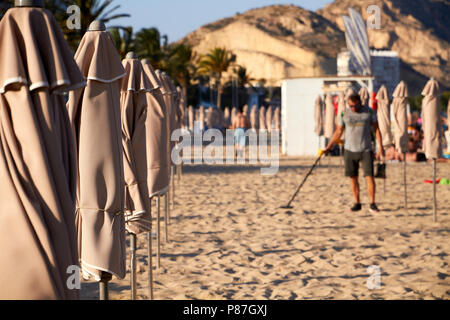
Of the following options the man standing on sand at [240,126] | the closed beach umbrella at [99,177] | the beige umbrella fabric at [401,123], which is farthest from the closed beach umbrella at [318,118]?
the closed beach umbrella at [99,177]

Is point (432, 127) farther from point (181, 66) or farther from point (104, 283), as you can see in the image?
point (181, 66)

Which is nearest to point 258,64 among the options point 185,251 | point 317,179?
point 317,179

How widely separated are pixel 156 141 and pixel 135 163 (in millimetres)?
1193

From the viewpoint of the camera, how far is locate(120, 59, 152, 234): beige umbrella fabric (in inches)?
171

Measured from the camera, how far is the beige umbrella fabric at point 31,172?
238 cm

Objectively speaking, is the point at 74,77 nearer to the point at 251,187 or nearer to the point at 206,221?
the point at 206,221

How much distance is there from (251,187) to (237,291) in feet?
26.8

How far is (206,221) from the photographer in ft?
29.9

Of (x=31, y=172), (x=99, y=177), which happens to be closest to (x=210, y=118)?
(x=99, y=177)

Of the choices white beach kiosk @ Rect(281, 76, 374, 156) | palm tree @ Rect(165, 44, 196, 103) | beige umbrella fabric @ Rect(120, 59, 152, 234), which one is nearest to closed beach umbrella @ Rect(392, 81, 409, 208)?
beige umbrella fabric @ Rect(120, 59, 152, 234)

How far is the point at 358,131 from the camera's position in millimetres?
9203

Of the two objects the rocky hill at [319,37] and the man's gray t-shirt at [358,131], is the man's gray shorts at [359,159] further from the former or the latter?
the rocky hill at [319,37]

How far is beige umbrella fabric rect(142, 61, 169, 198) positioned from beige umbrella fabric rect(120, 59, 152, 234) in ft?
2.58

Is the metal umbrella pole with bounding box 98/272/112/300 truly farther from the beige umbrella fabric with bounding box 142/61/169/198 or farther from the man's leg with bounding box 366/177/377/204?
the man's leg with bounding box 366/177/377/204
